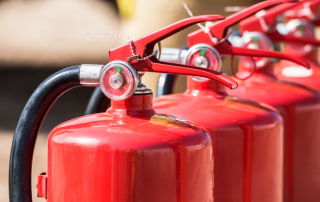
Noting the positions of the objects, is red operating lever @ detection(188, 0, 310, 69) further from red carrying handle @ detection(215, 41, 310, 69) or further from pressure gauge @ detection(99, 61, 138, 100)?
pressure gauge @ detection(99, 61, 138, 100)

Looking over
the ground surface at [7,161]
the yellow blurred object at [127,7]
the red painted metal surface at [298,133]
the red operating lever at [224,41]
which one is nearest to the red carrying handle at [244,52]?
the red operating lever at [224,41]

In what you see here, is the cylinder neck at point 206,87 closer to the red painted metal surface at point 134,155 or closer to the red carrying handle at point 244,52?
the red carrying handle at point 244,52

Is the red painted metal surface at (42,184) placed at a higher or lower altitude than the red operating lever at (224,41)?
lower

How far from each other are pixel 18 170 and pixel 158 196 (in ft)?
0.61

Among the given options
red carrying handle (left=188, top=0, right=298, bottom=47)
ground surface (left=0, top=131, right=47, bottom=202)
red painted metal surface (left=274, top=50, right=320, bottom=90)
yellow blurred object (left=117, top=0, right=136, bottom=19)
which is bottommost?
ground surface (left=0, top=131, right=47, bottom=202)

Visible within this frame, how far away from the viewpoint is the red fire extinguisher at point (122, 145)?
458 mm

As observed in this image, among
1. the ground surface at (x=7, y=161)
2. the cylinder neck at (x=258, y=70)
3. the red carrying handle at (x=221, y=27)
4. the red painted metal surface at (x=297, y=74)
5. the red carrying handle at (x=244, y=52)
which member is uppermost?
the red carrying handle at (x=221, y=27)

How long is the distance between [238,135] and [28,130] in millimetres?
272

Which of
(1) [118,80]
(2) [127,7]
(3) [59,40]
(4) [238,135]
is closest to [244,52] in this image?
(4) [238,135]

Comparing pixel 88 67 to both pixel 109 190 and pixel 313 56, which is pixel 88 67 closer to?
pixel 109 190

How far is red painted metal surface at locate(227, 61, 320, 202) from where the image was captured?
800 mm

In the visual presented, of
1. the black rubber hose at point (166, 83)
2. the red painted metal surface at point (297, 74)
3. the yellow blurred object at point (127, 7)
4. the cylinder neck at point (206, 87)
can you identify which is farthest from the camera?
the yellow blurred object at point (127, 7)

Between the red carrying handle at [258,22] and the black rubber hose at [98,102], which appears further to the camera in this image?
the red carrying handle at [258,22]

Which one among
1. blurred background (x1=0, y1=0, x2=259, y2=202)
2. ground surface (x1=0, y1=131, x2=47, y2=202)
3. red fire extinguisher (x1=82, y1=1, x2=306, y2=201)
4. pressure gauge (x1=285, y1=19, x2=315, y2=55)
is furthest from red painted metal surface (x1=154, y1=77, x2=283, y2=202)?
ground surface (x1=0, y1=131, x2=47, y2=202)
